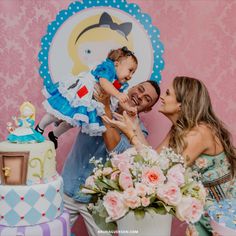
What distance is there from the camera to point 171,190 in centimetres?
157

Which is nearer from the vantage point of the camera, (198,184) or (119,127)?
(198,184)

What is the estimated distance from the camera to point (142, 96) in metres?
2.61

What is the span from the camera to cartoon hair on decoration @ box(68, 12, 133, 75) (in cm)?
291

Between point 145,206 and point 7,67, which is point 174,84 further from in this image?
point 7,67

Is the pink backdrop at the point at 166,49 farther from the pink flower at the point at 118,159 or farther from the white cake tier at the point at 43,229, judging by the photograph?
the pink flower at the point at 118,159

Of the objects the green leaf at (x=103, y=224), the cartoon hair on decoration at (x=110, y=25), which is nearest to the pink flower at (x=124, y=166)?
the green leaf at (x=103, y=224)

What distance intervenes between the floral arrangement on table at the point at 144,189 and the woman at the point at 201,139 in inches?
21.2

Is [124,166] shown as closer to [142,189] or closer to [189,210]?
[142,189]

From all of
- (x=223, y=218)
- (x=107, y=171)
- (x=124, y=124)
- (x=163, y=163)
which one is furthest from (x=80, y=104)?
(x=223, y=218)

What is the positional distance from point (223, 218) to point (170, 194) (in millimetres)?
425

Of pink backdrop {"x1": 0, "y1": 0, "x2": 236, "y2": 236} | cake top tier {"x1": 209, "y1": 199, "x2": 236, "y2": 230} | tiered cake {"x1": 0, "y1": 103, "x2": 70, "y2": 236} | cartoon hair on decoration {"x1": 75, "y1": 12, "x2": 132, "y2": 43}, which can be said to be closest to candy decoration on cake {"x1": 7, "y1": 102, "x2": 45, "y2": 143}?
tiered cake {"x1": 0, "y1": 103, "x2": 70, "y2": 236}

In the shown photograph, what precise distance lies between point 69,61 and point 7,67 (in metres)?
0.45

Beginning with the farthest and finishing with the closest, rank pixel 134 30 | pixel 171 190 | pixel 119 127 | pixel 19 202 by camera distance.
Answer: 1. pixel 134 30
2. pixel 119 127
3. pixel 19 202
4. pixel 171 190

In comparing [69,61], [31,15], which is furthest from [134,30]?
[31,15]
